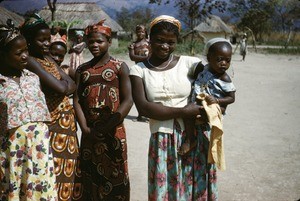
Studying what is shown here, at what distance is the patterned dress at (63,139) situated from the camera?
266 cm

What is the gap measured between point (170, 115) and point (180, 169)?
1.34 ft

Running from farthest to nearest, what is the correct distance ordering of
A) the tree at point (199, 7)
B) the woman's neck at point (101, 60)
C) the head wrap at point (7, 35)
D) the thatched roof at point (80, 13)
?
the thatched roof at point (80, 13), the tree at point (199, 7), the woman's neck at point (101, 60), the head wrap at point (7, 35)

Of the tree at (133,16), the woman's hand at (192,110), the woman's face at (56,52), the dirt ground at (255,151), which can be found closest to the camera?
the woman's hand at (192,110)

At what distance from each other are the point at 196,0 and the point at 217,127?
1718cm

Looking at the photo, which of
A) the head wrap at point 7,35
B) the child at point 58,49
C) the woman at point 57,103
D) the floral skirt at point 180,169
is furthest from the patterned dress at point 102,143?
the head wrap at point 7,35

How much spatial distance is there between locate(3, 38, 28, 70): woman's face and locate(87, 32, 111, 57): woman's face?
0.53m

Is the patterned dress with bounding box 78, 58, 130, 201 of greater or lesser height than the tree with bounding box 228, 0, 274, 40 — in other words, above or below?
below

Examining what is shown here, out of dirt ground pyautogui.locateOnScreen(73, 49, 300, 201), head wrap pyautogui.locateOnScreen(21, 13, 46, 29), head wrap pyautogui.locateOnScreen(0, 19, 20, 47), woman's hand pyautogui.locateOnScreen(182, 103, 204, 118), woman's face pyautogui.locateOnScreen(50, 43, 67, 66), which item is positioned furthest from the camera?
dirt ground pyautogui.locateOnScreen(73, 49, 300, 201)

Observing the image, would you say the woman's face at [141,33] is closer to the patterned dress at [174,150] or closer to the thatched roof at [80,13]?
the patterned dress at [174,150]

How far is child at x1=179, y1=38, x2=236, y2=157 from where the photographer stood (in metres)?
2.38

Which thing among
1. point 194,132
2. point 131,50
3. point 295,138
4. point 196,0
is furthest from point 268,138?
point 196,0

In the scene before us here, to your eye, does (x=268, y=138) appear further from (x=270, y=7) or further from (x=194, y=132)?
(x=270, y=7)

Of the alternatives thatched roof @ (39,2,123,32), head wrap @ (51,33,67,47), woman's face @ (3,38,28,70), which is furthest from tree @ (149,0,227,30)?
woman's face @ (3,38,28,70)

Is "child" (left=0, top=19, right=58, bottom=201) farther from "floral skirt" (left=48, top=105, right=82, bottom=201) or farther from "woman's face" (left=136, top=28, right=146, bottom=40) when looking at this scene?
"woman's face" (left=136, top=28, right=146, bottom=40)
